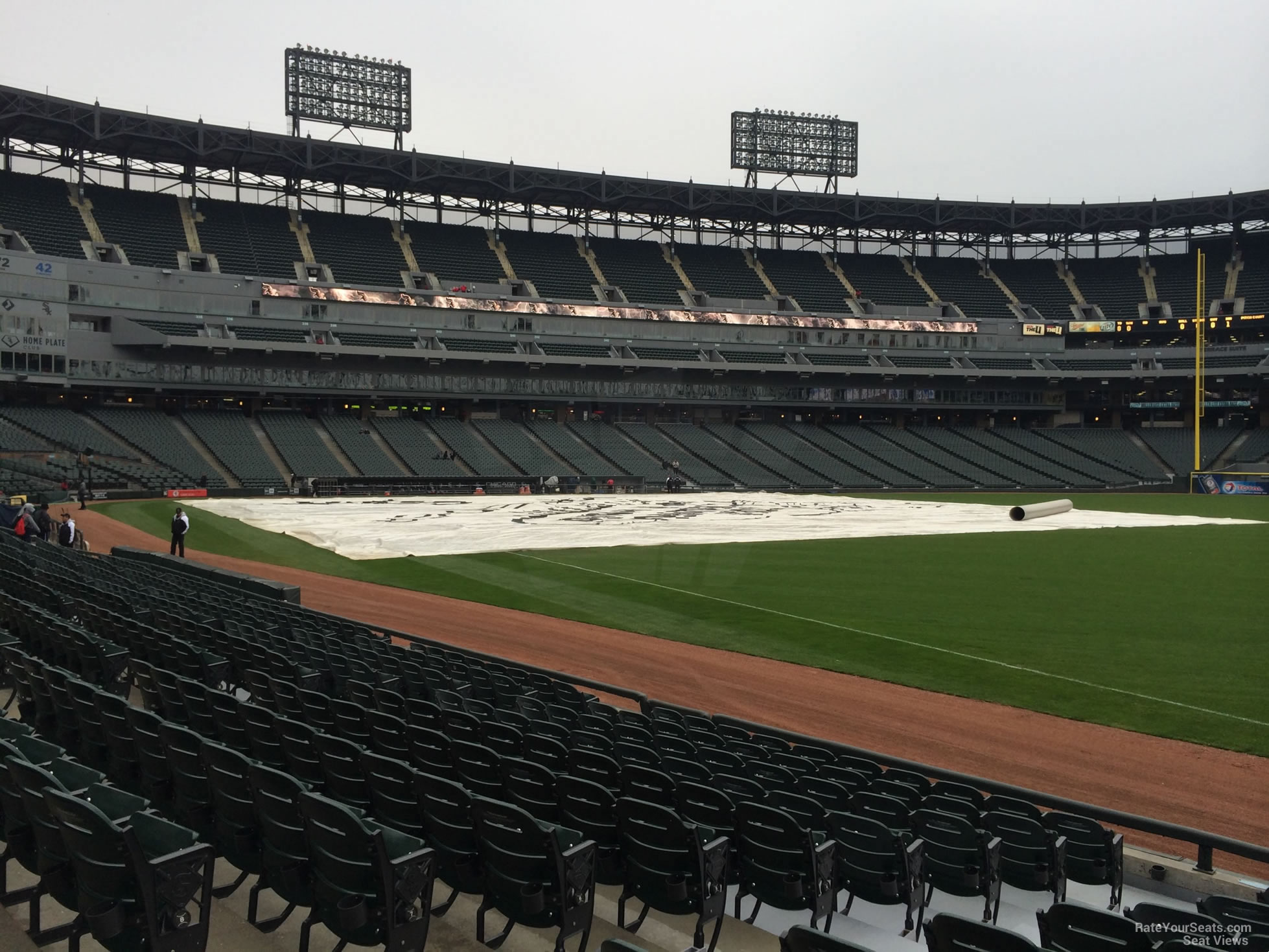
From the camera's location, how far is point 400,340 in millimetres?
78312

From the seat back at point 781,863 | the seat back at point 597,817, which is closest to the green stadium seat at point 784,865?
the seat back at point 781,863

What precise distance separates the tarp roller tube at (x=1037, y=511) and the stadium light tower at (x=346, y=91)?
64010 mm

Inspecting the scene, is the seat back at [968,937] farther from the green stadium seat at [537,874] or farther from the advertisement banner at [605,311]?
the advertisement banner at [605,311]

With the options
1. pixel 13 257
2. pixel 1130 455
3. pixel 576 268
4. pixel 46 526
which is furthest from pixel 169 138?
pixel 1130 455

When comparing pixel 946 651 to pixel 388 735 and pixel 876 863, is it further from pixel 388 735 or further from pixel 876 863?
pixel 388 735

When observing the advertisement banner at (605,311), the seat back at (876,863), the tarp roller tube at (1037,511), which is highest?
the advertisement banner at (605,311)

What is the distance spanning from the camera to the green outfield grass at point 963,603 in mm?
16188

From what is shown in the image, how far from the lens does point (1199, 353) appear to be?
258ft

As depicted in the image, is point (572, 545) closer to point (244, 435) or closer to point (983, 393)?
point (244, 435)

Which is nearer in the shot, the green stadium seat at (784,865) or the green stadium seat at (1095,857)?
the green stadium seat at (784,865)

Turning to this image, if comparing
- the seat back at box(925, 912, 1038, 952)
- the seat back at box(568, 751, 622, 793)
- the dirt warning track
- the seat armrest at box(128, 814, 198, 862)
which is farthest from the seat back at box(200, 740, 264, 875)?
the dirt warning track

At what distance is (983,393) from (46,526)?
86.7 m

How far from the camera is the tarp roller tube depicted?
50.2 meters

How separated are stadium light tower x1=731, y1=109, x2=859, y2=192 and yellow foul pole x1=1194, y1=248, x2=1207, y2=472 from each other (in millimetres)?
35258
